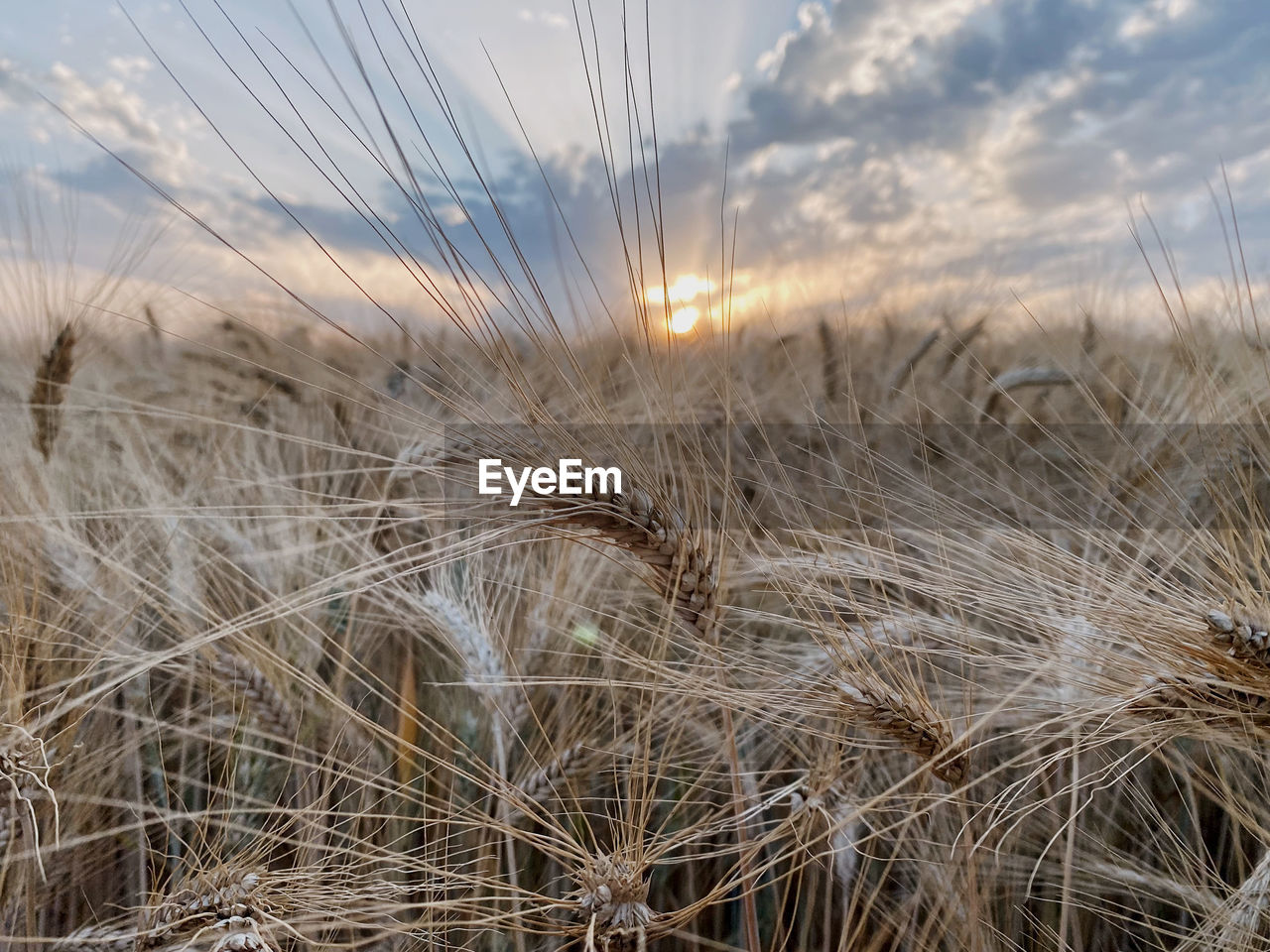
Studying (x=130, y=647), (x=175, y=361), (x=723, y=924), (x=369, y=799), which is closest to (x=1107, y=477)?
(x=723, y=924)

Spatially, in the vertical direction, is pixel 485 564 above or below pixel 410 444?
below

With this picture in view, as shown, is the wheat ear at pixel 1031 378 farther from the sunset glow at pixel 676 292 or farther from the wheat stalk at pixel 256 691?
the wheat stalk at pixel 256 691

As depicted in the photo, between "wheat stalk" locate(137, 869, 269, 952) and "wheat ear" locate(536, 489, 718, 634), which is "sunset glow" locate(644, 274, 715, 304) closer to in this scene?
"wheat ear" locate(536, 489, 718, 634)

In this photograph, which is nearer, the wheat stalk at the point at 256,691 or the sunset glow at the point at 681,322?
the sunset glow at the point at 681,322

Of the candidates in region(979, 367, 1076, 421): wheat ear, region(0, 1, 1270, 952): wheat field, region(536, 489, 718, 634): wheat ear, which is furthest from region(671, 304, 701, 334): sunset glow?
region(979, 367, 1076, 421): wheat ear

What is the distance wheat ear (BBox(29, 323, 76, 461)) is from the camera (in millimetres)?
1413

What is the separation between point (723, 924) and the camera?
1.22m

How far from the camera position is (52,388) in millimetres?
1471

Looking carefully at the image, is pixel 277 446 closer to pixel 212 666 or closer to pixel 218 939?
pixel 212 666

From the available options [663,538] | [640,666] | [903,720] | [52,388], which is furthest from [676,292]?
[52,388]

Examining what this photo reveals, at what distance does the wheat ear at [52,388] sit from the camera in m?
1.41

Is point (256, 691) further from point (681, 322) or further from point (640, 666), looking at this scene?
point (681, 322)

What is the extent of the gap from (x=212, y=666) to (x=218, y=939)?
1.30ft

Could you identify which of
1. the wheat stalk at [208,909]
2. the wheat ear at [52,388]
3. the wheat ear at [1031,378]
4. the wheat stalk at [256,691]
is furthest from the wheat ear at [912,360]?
the wheat ear at [52,388]
